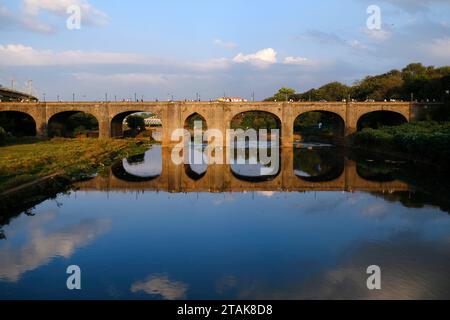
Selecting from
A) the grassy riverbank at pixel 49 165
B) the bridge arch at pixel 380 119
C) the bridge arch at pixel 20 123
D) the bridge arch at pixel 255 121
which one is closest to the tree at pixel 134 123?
the bridge arch at pixel 255 121

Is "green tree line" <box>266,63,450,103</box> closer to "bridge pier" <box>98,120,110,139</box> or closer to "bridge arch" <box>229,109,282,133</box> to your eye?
"bridge arch" <box>229,109,282,133</box>

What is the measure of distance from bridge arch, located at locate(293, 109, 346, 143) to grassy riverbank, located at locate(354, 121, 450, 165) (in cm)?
612

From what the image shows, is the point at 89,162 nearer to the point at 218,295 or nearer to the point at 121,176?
the point at 121,176

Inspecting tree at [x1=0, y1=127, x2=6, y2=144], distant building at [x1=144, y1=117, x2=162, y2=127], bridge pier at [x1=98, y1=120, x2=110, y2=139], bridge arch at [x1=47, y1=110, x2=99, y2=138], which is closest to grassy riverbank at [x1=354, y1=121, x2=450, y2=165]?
bridge pier at [x1=98, y1=120, x2=110, y2=139]

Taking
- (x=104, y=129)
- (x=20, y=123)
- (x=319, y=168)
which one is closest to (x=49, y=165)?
(x=319, y=168)

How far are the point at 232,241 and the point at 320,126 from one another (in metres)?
65.3

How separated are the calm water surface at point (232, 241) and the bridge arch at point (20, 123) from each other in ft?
119

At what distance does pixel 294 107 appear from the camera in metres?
52.0

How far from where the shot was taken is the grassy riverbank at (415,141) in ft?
94.4

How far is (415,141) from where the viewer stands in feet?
110

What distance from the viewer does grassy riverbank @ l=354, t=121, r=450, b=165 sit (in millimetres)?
28781

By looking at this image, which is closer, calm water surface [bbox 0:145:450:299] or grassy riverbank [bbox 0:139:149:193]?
calm water surface [bbox 0:145:450:299]

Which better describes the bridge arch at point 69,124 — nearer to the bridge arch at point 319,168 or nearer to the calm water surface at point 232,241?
the bridge arch at point 319,168
